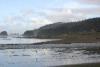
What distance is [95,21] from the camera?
197375 mm

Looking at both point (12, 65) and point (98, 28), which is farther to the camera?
point (98, 28)

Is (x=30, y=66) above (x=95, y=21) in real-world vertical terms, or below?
below

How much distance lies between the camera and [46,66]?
3300cm

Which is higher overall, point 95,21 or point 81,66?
point 95,21

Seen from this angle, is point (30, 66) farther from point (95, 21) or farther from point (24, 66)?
point (95, 21)

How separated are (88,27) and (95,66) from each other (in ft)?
507

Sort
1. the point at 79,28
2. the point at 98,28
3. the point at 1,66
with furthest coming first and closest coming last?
the point at 79,28, the point at 98,28, the point at 1,66

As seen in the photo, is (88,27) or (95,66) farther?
(88,27)

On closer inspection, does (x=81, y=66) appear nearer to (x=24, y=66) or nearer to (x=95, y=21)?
(x=24, y=66)

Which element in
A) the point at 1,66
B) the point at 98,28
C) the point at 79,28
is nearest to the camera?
the point at 1,66

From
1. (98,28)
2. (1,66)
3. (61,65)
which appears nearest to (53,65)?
(61,65)

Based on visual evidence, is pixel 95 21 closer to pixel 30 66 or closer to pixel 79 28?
pixel 79 28

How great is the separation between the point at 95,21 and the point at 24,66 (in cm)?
16802

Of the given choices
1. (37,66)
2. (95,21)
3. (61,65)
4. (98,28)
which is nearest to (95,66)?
(61,65)
